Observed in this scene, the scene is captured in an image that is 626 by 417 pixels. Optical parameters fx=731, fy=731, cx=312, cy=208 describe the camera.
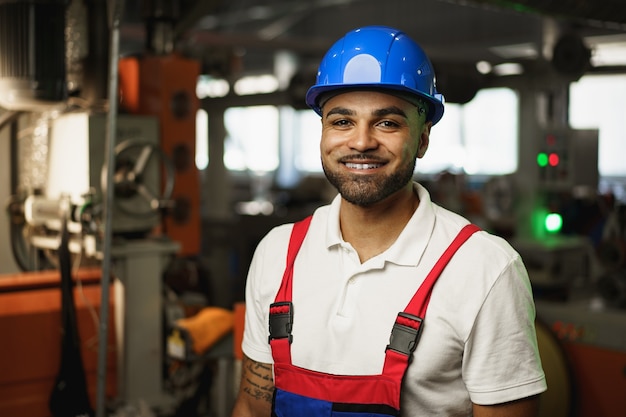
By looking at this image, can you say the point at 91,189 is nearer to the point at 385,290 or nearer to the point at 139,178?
the point at 139,178

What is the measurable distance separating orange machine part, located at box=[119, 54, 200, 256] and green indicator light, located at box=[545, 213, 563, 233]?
2.17m

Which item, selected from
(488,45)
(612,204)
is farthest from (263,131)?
(612,204)

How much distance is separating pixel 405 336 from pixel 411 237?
0.71ft

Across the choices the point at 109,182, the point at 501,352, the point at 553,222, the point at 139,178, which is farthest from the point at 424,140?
the point at 553,222

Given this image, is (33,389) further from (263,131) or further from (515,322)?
(263,131)

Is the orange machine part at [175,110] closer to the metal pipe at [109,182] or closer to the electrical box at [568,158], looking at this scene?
the metal pipe at [109,182]

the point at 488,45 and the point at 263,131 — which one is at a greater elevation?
the point at 488,45

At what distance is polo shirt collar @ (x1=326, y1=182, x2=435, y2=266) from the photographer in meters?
1.45

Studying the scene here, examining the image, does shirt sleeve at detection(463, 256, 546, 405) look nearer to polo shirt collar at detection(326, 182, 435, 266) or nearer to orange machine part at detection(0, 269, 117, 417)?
polo shirt collar at detection(326, 182, 435, 266)

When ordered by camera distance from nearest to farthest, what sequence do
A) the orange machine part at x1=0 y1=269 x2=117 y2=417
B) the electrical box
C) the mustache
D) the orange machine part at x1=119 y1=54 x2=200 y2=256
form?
the mustache, the orange machine part at x1=0 y1=269 x2=117 y2=417, the orange machine part at x1=119 y1=54 x2=200 y2=256, the electrical box

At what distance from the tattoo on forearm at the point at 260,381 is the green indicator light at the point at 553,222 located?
123 inches

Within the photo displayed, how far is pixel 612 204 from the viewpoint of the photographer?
4.05 metres

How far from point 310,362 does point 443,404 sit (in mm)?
269

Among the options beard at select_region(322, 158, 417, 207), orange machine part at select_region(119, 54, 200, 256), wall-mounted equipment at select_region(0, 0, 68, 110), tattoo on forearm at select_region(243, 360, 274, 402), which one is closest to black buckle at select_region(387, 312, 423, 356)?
beard at select_region(322, 158, 417, 207)
